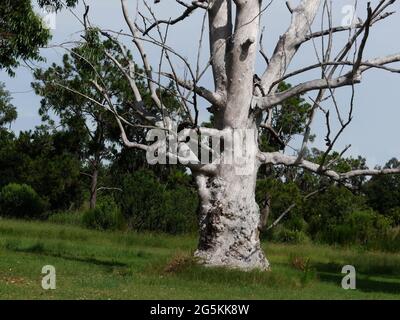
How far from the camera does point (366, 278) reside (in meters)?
17.4

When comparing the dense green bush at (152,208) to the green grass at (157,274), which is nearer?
the green grass at (157,274)

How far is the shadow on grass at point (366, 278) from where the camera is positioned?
15287 mm

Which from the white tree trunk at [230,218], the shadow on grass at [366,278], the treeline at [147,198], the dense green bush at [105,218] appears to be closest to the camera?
the shadow on grass at [366,278]

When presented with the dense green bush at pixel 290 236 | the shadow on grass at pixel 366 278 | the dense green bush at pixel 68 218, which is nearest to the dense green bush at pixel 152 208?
the dense green bush at pixel 68 218

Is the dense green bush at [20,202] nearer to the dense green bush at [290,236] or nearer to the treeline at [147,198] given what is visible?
the treeline at [147,198]

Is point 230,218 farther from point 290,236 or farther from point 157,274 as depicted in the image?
point 290,236

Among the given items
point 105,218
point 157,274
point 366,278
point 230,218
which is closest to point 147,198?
point 105,218

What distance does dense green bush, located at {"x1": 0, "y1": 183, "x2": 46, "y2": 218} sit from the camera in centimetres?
3300

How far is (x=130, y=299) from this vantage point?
10.8m

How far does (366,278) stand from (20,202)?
764 inches

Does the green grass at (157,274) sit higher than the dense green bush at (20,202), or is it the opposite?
the dense green bush at (20,202)

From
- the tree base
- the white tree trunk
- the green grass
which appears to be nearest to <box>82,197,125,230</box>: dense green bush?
the green grass

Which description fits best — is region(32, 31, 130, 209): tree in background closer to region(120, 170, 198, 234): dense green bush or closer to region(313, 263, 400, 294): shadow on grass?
region(120, 170, 198, 234): dense green bush
